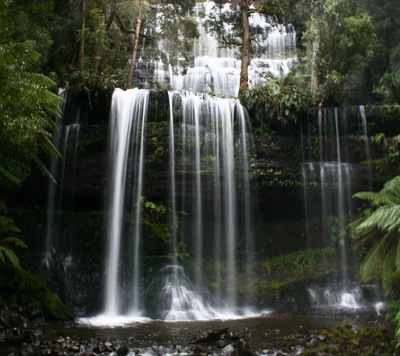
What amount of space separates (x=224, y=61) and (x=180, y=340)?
1922 cm

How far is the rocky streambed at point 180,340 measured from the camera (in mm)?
7129

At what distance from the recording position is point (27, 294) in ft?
32.3

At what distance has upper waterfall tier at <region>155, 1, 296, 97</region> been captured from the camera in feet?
67.3

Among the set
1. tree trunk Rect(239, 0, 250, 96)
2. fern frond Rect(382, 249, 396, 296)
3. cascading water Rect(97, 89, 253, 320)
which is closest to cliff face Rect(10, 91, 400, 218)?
cascading water Rect(97, 89, 253, 320)

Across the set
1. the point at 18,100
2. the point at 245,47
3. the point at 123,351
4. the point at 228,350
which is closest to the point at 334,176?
the point at 245,47

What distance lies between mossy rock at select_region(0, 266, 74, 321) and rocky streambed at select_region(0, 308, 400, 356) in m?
0.35

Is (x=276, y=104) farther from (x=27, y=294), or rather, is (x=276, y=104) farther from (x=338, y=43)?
(x=27, y=294)

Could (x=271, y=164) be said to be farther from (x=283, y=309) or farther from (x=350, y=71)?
(x=350, y=71)

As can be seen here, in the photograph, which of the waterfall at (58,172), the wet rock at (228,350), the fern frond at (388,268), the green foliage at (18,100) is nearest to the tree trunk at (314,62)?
the waterfall at (58,172)

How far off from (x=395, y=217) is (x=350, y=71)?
13.2 meters

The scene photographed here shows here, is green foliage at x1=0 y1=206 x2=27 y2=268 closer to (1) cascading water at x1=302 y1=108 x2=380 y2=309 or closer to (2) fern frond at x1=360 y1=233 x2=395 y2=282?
(2) fern frond at x1=360 y1=233 x2=395 y2=282

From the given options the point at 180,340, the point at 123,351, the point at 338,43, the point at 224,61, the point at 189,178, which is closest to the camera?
the point at 123,351

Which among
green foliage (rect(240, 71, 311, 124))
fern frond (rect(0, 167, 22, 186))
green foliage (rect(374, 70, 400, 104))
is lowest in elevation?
fern frond (rect(0, 167, 22, 186))

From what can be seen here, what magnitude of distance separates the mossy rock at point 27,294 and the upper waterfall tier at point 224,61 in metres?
12.3
